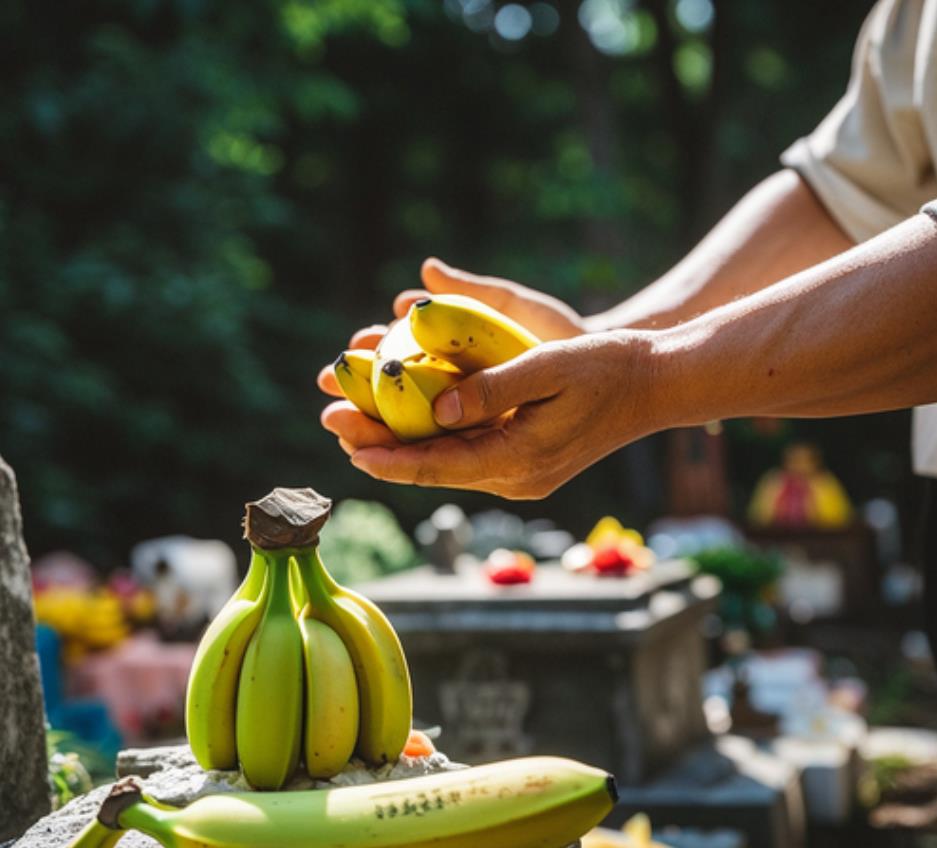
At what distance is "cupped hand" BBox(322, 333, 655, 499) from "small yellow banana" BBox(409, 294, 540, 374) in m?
0.08

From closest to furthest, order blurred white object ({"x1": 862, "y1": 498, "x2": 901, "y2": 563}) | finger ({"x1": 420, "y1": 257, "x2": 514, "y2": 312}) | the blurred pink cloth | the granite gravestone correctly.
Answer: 1. finger ({"x1": 420, "y1": 257, "x2": 514, "y2": 312})
2. the granite gravestone
3. the blurred pink cloth
4. blurred white object ({"x1": 862, "y1": 498, "x2": 901, "y2": 563})

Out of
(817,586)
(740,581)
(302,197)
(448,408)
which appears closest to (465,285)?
(448,408)

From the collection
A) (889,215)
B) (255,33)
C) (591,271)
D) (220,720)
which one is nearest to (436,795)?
(220,720)

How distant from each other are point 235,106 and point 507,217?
20.0 feet

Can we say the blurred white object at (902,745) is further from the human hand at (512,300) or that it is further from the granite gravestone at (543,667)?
the human hand at (512,300)

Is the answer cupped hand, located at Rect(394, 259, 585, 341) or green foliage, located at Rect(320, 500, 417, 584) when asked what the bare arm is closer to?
cupped hand, located at Rect(394, 259, 585, 341)

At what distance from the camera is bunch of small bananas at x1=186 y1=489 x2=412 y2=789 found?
139 centimetres

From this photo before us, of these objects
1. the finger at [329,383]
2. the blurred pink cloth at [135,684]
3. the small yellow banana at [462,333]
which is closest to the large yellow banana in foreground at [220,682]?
the small yellow banana at [462,333]

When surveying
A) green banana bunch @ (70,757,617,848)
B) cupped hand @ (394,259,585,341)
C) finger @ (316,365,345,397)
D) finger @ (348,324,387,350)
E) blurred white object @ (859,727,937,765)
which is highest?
cupped hand @ (394,259,585,341)

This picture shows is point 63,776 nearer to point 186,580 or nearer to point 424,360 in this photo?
point 424,360

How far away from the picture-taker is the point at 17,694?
1.78m

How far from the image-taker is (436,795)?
1267 millimetres

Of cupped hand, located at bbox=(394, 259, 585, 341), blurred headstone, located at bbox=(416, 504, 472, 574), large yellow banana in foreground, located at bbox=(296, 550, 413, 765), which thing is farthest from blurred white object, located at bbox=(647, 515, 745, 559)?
large yellow banana in foreground, located at bbox=(296, 550, 413, 765)

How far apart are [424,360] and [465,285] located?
1.55 ft
